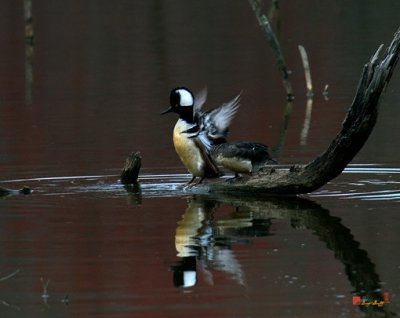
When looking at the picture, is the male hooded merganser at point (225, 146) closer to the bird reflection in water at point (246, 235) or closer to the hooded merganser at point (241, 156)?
the hooded merganser at point (241, 156)

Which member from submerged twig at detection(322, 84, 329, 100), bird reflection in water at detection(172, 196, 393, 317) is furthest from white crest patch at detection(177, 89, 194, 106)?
submerged twig at detection(322, 84, 329, 100)

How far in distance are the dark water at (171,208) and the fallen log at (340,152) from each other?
18cm

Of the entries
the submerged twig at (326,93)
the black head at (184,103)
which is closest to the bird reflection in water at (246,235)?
the black head at (184,103)

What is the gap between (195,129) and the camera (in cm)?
1274

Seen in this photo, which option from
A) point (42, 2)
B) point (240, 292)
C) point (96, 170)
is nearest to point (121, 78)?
point (96, 170)

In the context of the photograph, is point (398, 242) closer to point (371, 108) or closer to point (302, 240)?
point (302, 240)

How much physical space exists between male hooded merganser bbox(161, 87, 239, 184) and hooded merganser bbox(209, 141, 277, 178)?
0.21 meters

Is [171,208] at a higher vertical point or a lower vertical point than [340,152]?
lower

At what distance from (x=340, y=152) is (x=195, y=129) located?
1813mm

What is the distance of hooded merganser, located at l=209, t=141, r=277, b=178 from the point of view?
12320 millimetres

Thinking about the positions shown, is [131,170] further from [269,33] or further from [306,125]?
[269,33]

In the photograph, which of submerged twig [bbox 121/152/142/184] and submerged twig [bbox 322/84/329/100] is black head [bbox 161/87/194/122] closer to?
submerged twig [bbox 121/152/142/184]

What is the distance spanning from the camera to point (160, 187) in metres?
13.0

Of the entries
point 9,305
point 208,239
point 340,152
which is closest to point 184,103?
point 340,152
